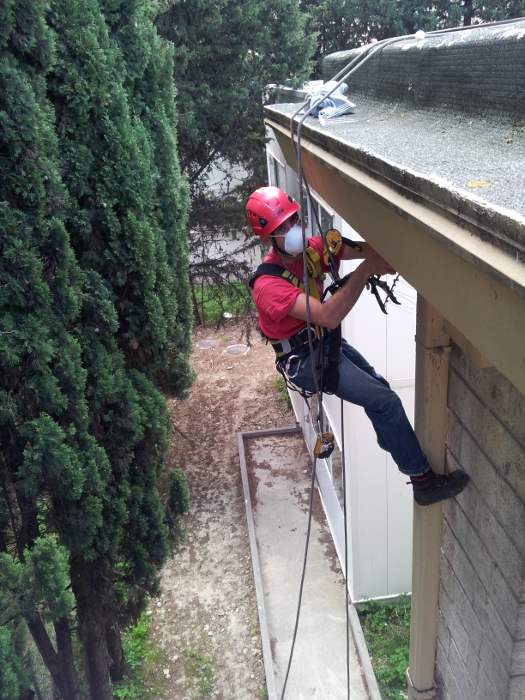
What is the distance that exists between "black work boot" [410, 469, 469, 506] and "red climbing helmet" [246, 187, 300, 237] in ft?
4.54

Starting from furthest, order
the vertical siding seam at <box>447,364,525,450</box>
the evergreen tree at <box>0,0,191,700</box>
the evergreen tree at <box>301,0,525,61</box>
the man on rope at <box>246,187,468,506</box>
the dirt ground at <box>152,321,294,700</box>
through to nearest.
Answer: the evergreen tree at <box>301,0,525,61</box>, the dirt ground at <box>152,321,294,700</box>, the evergreen tree at <box>0,0,191,700</box>, the man on rope at <box>246,187,468,506</box>, the vertical siding seam at <box>447,364,525,450</box>

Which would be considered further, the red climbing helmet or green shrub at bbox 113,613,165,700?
green shrub at bbox 113,613,165,700

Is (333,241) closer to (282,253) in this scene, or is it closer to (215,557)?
(282,253)

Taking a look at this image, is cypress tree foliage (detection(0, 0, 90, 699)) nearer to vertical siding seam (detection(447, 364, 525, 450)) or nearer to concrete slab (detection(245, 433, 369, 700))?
vertical siding seam (detection(447, 364, 525, 450))

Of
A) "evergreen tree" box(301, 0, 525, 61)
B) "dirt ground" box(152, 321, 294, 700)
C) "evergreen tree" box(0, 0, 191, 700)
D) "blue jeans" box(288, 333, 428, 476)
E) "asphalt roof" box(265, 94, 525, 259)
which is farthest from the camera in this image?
"evergreen tree" box(301, 0, 525, 61)

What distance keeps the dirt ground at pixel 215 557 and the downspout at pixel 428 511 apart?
326 centimetres

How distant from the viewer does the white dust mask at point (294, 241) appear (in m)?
2.85

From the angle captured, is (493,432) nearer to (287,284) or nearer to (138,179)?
(287,284)

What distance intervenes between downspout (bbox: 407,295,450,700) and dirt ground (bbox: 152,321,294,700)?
3257 millimetres

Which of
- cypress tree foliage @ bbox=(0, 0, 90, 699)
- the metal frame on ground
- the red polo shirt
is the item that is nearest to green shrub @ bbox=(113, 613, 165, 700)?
the metal frame on ground

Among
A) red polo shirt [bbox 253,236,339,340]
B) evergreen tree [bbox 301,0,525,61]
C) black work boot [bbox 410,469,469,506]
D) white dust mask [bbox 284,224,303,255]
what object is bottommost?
black work boot [bbox 410,469,469,506]

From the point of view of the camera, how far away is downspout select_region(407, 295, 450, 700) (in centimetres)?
250

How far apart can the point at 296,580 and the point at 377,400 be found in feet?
15.6

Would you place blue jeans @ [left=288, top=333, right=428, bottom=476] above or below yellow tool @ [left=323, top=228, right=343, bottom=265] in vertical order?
below
